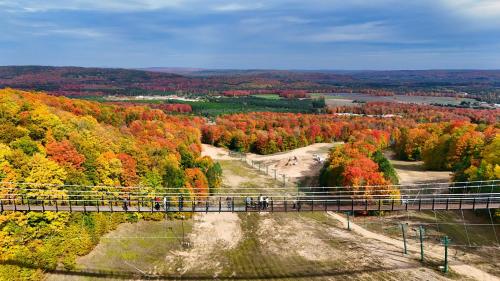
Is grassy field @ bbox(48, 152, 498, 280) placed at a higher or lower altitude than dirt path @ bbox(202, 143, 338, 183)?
higher

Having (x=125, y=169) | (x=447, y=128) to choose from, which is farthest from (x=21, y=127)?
(x=447, y=128)

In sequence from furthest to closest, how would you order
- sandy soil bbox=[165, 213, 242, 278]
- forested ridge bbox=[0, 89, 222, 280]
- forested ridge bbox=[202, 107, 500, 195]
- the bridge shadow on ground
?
forested ridge bbox=[202, 107, 500, 195], sandy soil bbox=[165, 213, 242, 278], the bridge shadow on ground, forested ridge bbox=[0, 89, 222, 280]

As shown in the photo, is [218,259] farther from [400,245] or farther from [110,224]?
[400,245]

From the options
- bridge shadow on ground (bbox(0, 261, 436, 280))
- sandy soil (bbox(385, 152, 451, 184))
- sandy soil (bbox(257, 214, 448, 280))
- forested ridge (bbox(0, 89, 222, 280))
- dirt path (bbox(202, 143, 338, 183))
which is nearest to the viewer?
forested ridge (bbox(0, 89, 222, 280))

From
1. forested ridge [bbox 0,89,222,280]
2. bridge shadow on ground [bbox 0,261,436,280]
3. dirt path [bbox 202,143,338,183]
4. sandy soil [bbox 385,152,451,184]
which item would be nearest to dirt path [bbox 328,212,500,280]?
bridge shadow on ground [bbox 0,261,436,280]

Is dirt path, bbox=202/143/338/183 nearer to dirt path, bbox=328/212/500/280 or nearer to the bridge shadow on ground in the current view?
dirt path, bbox=328/212/500/280

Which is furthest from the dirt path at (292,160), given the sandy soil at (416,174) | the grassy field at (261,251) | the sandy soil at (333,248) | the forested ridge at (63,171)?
the grassy field at (261,251)

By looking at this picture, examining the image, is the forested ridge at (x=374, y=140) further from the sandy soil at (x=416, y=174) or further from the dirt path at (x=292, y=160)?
the dirt path at (x=292, y=160)
